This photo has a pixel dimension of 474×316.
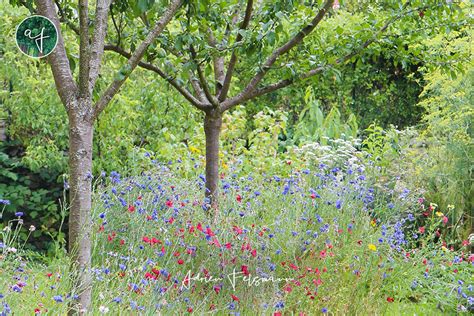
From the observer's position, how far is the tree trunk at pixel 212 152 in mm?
4086

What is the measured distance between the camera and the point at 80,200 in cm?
254

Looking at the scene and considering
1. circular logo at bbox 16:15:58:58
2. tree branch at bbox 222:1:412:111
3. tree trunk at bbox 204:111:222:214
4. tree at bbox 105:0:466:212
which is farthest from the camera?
tree trunk at bbox 204:111:222:214

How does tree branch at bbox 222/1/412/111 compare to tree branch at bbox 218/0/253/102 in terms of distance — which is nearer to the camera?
tree branch at bbox 218/0/253/102

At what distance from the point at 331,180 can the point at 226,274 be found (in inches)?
65.2

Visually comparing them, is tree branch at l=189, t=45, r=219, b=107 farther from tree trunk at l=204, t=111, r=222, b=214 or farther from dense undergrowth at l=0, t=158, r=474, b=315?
dense undergrowth at l=0, t=158, r=474, b=315

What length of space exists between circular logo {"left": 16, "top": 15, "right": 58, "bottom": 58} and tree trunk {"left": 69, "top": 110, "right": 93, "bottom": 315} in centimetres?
27

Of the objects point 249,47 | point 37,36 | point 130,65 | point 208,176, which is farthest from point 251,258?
point 37,36

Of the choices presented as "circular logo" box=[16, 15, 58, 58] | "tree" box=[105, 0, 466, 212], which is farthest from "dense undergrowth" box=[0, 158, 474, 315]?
"circular logo" box=[16, 15, 58, 58]

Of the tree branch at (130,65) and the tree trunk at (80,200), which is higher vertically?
the tree branch at (130,65)

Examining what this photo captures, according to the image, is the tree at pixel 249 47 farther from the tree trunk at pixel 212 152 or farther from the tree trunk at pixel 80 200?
the tree trunk at pixel 80 200

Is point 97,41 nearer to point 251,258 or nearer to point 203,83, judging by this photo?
point 203,83

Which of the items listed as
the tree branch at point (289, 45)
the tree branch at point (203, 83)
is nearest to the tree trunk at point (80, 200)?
the tree branch at point (203, 83)

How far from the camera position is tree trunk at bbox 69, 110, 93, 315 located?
2.52 metres

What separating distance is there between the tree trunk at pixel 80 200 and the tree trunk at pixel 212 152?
1.53 meters
